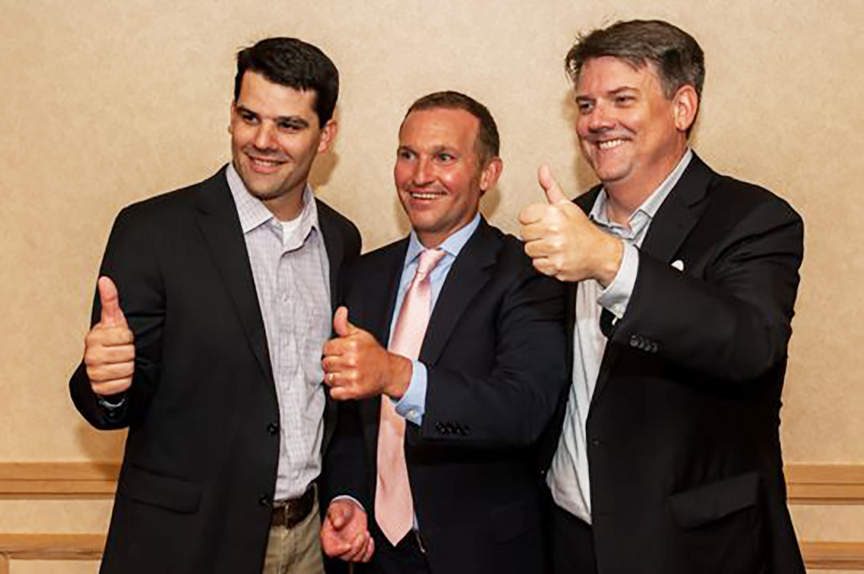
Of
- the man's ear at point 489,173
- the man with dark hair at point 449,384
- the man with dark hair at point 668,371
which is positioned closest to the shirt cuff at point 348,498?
the man with dark hair at point 449,384

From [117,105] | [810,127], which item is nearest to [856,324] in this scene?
[810,127]

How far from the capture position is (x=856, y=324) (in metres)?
3.03

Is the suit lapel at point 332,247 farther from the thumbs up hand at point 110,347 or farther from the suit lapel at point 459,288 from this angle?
the thumbs up hand at point 110,347

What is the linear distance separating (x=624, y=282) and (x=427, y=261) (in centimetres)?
84

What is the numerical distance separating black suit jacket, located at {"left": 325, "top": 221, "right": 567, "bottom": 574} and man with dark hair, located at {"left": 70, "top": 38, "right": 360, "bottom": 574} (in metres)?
0.17

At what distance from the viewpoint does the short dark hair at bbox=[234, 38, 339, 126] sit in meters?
2.53

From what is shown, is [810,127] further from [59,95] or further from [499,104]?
[59,95]

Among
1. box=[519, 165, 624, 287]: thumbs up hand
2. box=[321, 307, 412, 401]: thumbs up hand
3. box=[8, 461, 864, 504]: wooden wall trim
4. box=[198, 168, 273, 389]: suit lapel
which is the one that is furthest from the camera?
box=[8, 461, 864, 504]: wooden wall trim

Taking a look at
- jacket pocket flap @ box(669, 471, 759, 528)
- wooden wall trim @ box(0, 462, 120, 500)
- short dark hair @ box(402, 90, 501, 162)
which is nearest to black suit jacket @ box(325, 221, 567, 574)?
short dark hair @ box(402, 90, 501, 162)

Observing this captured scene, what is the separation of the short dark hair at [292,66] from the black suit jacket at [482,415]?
0.50 metres

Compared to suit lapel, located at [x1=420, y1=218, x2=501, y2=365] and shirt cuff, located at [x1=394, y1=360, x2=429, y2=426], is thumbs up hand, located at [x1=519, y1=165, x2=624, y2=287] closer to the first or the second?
shirt cuff, located at [x1=394, y1=360, x2=429, y2=426]

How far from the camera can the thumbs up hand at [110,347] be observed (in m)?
2.15

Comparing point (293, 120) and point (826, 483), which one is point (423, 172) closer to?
point (293, 120)

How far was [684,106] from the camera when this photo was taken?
234 cm
